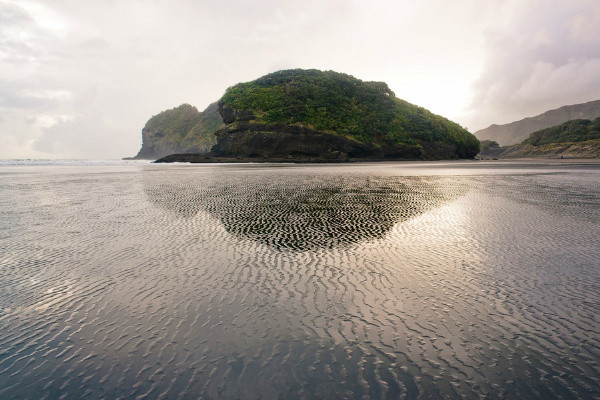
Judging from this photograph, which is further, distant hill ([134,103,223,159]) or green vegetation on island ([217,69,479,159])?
distant hill ([134,103,223,159])

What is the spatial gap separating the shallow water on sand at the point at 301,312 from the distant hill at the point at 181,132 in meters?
165

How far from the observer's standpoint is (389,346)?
2.89 meters

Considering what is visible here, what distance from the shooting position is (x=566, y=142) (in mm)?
105188

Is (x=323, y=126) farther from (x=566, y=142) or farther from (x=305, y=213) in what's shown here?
(x=566, y=142)

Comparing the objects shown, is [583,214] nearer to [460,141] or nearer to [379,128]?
[379,128]

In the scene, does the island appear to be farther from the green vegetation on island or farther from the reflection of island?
the reflection of island

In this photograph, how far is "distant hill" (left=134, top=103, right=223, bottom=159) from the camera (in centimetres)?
16775

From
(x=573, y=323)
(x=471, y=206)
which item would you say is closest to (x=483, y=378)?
(x=573, y=323)

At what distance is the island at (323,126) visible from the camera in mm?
70688

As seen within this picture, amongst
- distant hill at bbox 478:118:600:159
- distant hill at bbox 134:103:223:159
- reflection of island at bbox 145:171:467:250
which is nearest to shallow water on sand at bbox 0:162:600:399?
reflection of island at bbox 145:171:467:250

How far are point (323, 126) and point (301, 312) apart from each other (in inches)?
2877

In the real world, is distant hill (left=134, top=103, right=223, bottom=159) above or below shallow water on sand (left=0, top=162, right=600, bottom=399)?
above

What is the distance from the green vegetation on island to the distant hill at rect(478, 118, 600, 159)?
28.7 meters

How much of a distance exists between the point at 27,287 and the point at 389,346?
492 centimetres
